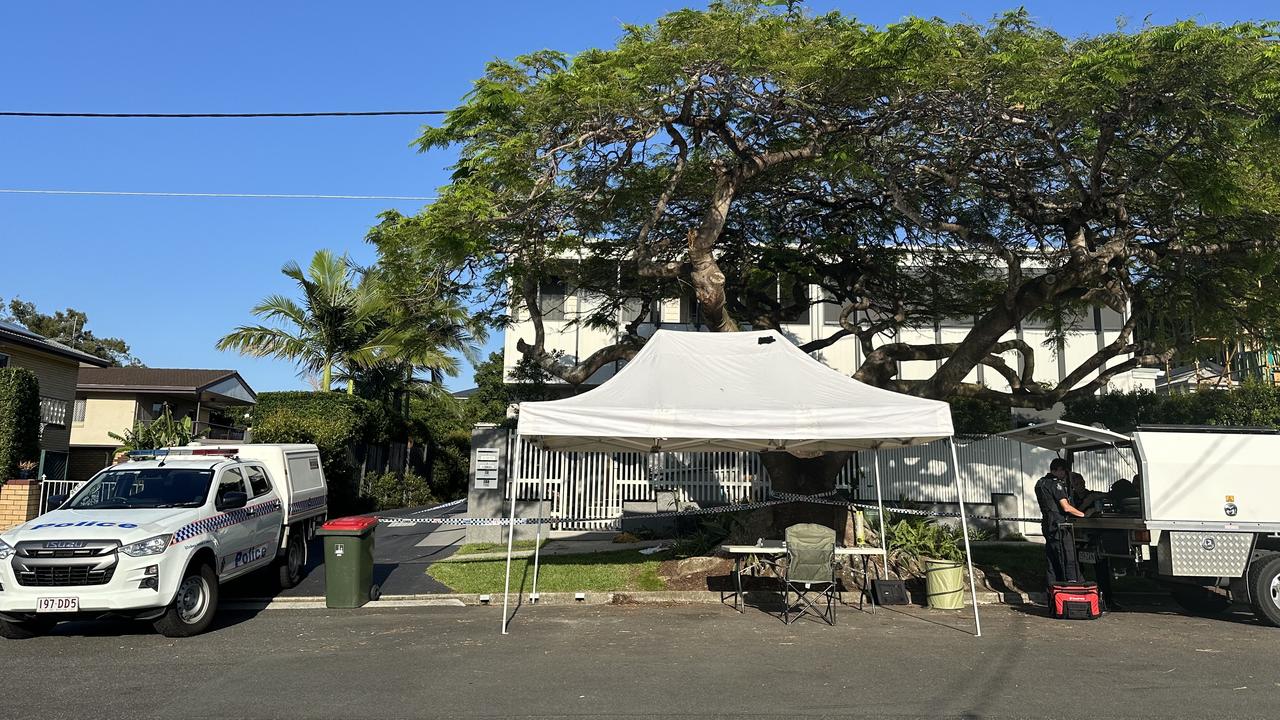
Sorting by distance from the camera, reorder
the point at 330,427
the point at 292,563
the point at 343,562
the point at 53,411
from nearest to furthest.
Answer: the point at 343,562
the point at 292,563
the point at 330,427
the point at 53,411

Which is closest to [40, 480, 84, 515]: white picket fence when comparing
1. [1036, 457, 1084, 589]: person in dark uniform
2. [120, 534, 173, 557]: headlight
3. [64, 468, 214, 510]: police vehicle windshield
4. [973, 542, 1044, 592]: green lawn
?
[64, 468, 214, 510]: police vehicle windshield

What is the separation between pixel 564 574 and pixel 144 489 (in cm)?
554

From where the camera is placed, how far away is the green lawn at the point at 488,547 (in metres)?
15.4

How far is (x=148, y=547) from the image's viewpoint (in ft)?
29.0

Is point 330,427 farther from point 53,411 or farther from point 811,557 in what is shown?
point 811,557

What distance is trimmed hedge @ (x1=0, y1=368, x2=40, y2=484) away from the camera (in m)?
15.5

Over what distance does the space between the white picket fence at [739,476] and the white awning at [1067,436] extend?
5142 mm

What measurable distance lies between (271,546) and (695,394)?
6.15 m

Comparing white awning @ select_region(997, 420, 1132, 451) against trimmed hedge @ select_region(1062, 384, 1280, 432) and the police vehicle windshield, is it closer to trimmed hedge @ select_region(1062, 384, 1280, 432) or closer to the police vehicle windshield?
trimmed hedge @ select_region(1062, 384, 1280, 432)

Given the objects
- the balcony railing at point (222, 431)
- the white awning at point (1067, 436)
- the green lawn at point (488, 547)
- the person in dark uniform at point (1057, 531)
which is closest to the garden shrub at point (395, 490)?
the green lawn at point (488, 547)

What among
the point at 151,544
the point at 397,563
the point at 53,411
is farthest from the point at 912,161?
the point at 53,411

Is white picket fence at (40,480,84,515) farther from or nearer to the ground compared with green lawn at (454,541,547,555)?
farther from the ground

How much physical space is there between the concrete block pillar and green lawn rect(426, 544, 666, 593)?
23.6 feet

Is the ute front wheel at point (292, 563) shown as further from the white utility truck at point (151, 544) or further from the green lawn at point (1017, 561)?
the green lawn at point (1017, 561)
